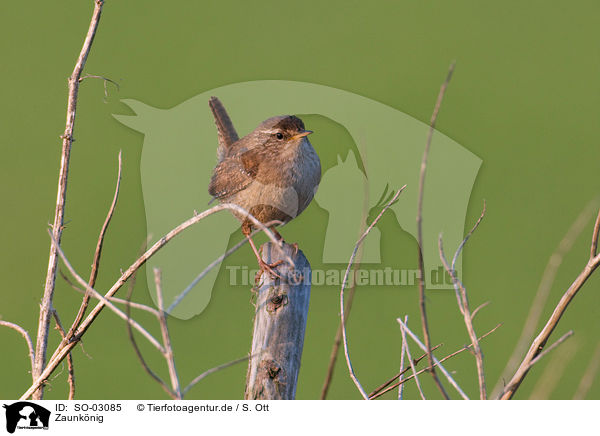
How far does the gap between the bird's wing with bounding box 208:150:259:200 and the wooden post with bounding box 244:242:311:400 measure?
1.20 m

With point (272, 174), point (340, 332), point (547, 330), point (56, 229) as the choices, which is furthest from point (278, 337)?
point (272, 174)

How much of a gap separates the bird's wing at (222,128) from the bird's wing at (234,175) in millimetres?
413

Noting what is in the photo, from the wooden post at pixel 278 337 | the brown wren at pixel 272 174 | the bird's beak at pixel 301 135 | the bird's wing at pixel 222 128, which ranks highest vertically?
the bird's wing at pixel 222 128

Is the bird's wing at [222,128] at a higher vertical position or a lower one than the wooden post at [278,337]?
higher

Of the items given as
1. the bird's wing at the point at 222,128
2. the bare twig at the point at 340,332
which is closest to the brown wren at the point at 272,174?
the bird's wing at the point at 222,128

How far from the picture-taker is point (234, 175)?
15.1ft

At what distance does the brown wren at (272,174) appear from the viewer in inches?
168

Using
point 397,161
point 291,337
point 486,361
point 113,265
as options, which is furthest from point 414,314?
point 291,337

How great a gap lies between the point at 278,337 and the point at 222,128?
2.55 metres

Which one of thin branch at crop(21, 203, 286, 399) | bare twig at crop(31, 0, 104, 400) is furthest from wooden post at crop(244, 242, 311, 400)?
bare twig at crop(31, 0, 104, 400)

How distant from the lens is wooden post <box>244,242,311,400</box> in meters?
3.01

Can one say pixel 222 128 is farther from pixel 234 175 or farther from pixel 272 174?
pixel 272 174

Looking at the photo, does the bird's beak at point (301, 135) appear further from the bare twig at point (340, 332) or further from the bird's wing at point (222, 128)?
the bare twig at point (340, 332)
